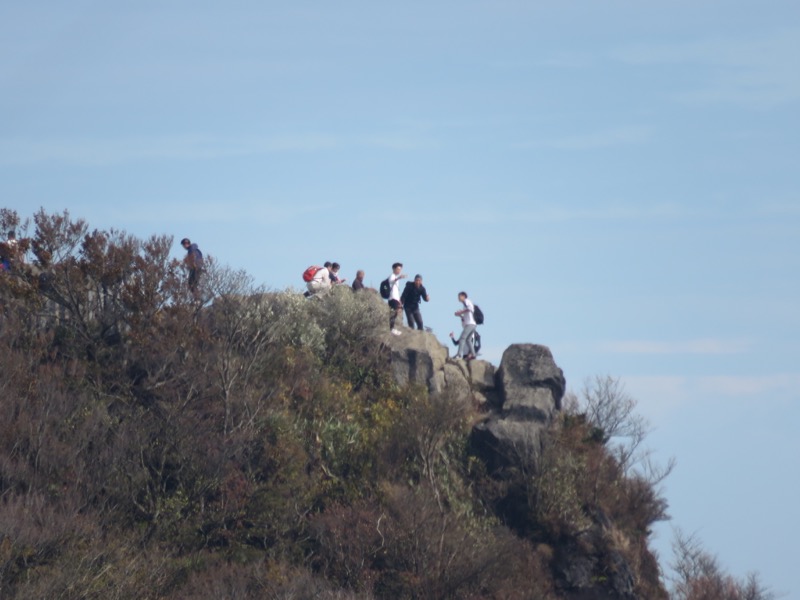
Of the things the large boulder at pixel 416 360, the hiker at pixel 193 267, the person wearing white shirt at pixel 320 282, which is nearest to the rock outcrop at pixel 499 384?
the large boulder at pixel 416 360

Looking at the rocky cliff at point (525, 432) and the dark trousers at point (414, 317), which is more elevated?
the dark trousers at point (414, 317)

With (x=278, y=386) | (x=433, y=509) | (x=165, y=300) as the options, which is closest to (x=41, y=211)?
(x=165, y=300)

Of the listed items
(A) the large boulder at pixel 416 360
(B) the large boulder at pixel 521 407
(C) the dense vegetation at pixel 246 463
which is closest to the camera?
(C) the dense vegetation at pixel 246 463

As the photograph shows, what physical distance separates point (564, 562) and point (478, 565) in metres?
4.43

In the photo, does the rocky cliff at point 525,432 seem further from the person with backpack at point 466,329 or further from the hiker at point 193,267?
the hiker at point 193,267

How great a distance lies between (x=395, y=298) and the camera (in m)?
41.9

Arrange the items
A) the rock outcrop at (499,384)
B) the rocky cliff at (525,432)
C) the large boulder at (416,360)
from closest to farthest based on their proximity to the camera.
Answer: the rocky cliff at (525,432) → the rock outcrop at (499,384) → the large boulder at (416,360)

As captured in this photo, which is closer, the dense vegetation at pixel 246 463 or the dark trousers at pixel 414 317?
the dense vegetation at pixel 246 463

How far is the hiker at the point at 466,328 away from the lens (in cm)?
4025

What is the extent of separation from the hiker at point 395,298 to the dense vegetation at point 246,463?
99 centimetres

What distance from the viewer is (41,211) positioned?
122 feet

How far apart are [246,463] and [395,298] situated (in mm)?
9787

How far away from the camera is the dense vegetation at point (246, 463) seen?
1214 inches

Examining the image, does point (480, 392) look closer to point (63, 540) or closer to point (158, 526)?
point (158, 526)
